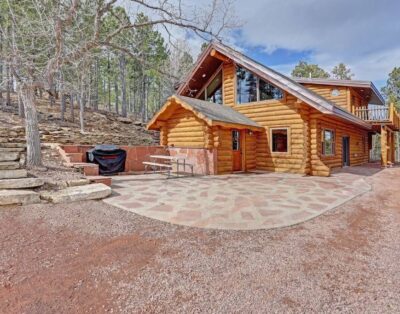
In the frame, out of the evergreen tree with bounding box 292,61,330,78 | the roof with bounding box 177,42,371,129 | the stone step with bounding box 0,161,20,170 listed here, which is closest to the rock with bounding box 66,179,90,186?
the stone step with bounding box 0,161,20,170

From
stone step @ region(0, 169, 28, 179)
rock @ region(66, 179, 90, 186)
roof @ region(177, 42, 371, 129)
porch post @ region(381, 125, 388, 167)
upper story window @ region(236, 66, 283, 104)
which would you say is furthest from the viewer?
porch post @ region(381, 125, 388, 167)

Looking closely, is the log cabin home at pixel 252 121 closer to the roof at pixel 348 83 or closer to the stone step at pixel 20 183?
the roof at pixel 348 83

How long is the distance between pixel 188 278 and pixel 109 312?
793mm

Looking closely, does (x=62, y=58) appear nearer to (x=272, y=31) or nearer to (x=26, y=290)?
(x=26, y=290)

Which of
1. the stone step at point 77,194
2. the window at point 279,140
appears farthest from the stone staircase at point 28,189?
the window at point 279,140

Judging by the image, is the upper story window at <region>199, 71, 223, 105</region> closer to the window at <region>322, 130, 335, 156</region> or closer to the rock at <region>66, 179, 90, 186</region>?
the window at <region>322, 130, 335, 156</region>

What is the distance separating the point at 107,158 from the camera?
9391 millimetres

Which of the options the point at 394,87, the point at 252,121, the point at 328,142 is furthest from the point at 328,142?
the point at 394,87

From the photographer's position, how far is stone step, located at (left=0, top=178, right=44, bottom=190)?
15.2ft

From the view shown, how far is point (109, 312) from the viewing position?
6.40ft

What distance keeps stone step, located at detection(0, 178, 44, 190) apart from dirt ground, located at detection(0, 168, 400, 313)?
0.83 m

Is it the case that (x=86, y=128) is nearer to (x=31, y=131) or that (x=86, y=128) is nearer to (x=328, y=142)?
(x=31, y=131)

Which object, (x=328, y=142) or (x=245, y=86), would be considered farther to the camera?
(x=245, y=86)

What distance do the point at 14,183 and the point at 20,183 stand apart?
95 mm
